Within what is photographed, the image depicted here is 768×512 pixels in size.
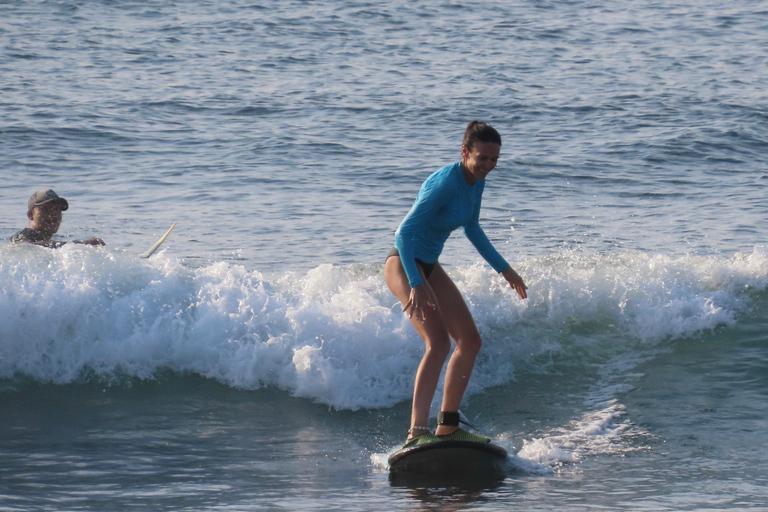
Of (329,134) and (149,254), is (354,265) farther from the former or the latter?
(329,134)

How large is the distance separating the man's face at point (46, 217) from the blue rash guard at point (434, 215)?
4169 mm

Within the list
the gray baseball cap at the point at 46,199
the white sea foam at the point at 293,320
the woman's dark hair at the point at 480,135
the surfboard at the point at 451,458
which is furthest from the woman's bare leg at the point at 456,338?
the gray baseball cap at the point at 46,199

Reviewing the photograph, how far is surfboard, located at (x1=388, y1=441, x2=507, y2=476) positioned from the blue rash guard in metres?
1.02

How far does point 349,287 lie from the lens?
8.32 metres

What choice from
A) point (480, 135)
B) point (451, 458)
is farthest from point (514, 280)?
point (451, 458)

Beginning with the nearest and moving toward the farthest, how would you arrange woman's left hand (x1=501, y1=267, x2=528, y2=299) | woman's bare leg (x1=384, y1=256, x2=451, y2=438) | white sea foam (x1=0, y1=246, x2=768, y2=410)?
1. woman's bare leg (x1=384, y1=256, x2=451, y2=438)
2. woman's left hand (x1=501, y1=267, x2=528, y2=299)
3. white sea foam (x1=0, y1=246, x2=768, y2=410)

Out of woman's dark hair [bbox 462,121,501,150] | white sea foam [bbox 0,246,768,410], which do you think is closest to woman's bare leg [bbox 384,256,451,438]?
woman's dark hair [bbox 462,121,501,150]

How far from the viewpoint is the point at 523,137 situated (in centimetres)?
1689

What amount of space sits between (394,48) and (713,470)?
18743mm

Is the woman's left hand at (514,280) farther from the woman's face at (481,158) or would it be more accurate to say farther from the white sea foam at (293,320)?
the white sea foam at (293,320)

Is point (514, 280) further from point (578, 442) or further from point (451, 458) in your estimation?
point (578, 442)

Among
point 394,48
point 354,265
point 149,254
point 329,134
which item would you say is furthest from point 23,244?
point 394,48

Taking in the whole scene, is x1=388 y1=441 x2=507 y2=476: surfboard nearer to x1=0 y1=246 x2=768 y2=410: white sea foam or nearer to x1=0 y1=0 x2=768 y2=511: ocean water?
x1=0 y1=0 x2=768 y2=511: ocean water

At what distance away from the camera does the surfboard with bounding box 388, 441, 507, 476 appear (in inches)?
207
